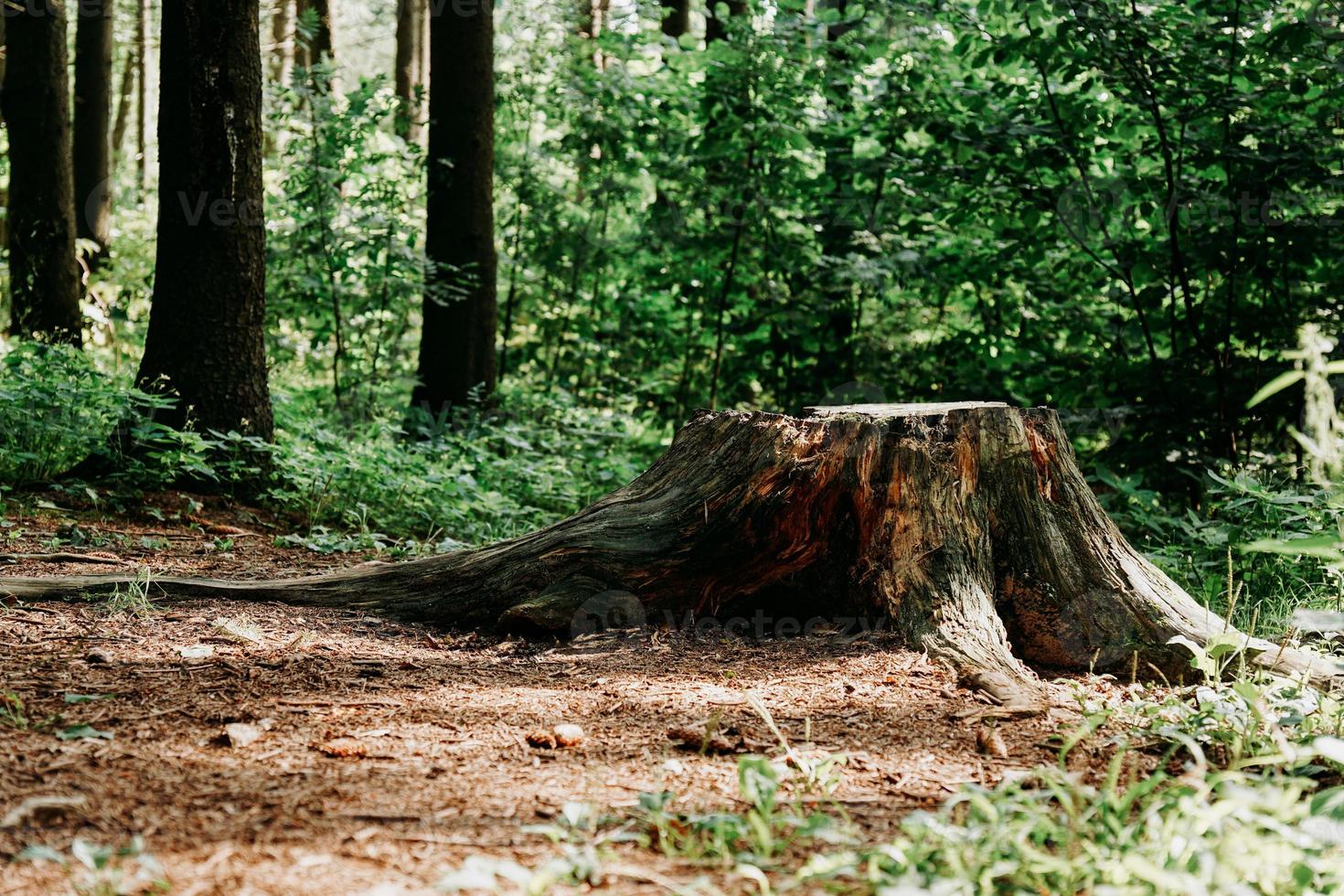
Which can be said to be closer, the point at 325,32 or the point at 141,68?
the point at 325,32

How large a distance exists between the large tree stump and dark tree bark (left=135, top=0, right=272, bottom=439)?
7.31 feet

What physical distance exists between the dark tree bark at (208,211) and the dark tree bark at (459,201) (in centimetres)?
288

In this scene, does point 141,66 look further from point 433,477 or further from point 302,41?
point 433,477

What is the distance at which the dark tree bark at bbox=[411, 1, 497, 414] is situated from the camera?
866 centimetres

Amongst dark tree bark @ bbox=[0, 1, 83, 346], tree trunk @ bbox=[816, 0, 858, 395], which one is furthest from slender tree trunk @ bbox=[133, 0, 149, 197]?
tree trunk @ bbox=[816, 0, 858, 395]

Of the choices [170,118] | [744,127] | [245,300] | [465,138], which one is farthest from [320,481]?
[744,127]

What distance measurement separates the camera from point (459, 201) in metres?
8.82

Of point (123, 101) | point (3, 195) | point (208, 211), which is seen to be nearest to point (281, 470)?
point (208, 211)

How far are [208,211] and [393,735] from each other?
409cm

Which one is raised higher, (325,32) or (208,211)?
(325,32)

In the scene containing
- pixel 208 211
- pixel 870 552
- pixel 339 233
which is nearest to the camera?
pixel 870 552

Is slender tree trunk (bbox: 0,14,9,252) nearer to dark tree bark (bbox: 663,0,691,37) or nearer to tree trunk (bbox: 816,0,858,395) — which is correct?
tree trunk (bbox: 816,0,858,395)

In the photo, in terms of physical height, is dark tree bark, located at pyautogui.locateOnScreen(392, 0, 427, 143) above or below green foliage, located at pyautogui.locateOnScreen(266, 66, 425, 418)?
above

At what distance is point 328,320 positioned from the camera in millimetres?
8961
